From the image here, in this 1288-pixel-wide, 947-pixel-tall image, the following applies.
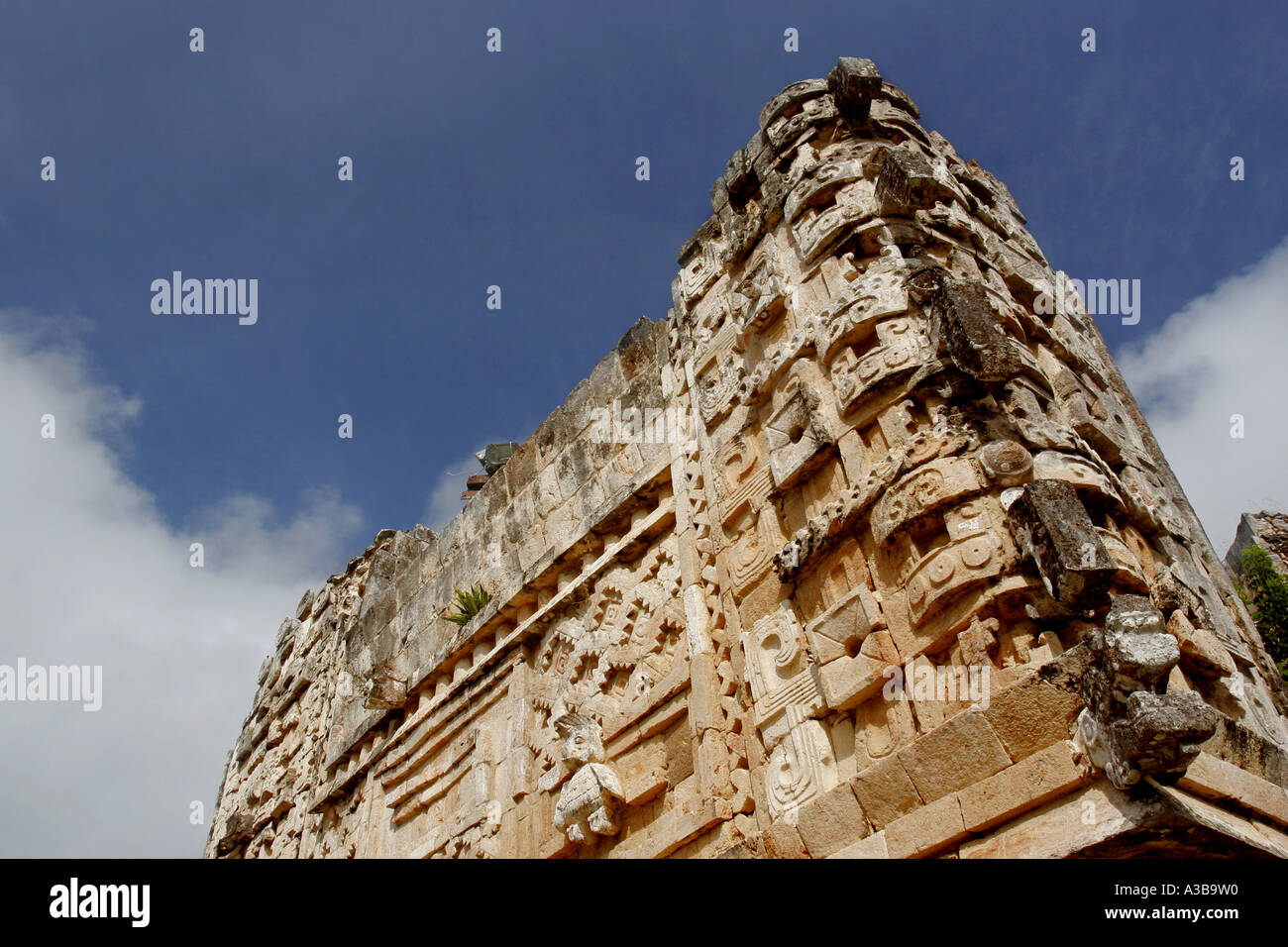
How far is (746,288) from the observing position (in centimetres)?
722

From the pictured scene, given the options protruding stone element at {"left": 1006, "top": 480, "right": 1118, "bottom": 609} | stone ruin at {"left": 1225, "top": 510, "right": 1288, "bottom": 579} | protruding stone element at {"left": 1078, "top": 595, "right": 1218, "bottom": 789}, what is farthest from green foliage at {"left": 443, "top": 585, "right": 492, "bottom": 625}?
stone ruin at {"left": 1225, "top": 510, "right": 1288, "bottom": 579}

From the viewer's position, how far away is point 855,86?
7.25 metres

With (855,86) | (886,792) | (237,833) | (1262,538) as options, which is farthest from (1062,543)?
(237,833)

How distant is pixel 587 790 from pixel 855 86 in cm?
533

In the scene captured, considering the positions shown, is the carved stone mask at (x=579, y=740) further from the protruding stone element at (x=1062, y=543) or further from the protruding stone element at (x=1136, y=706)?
the protruding stone element at (x=1136, y=706)

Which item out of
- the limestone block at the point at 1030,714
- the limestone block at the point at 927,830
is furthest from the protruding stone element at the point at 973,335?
the limestone block at the point at 927,830

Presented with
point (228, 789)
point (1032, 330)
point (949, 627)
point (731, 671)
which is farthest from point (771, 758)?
point (228, 789)

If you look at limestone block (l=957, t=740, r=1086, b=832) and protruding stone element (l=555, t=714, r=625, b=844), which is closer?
limestone block (l=957, t=740, r=1086, b=832)

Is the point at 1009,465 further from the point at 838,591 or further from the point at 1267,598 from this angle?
the point at 1267,598

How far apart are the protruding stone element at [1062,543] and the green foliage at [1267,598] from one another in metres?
5.06

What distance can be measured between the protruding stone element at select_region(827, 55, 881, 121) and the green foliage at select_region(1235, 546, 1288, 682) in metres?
5.15

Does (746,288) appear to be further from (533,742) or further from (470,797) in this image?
(470,797)

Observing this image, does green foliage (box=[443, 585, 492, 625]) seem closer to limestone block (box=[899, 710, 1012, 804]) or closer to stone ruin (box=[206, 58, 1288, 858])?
stone ruin (box=[206, 58, 1288, 858])

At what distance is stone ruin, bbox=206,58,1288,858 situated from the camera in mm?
3963
